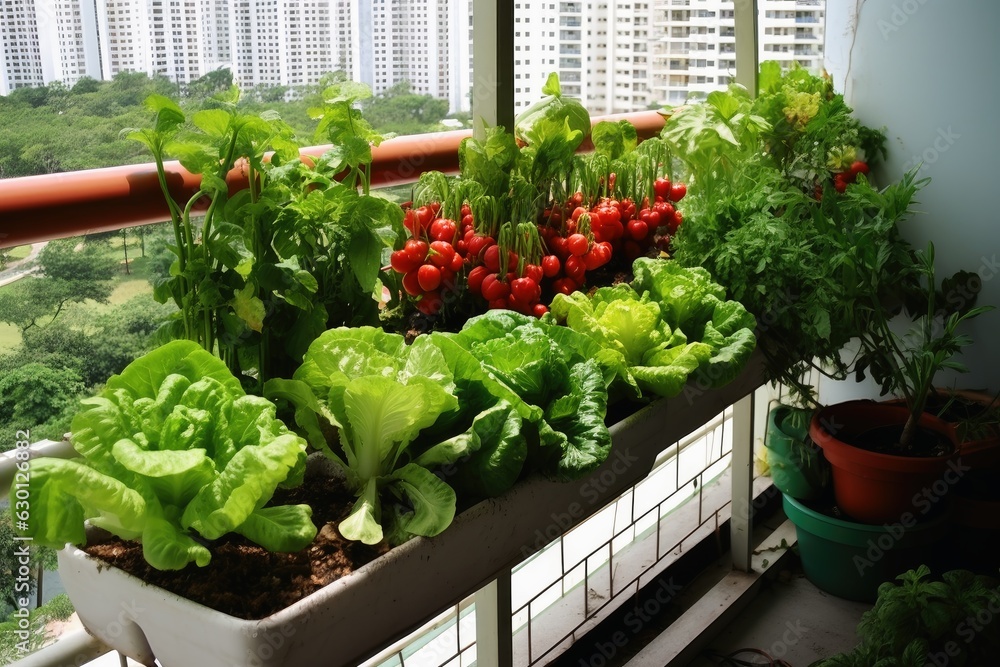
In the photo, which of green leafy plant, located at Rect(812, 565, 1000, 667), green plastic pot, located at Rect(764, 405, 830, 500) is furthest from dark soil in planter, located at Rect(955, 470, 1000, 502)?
green leafy plant, located at Rect(812, 565, 1000, 667)

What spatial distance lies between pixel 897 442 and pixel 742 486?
47 centimetres

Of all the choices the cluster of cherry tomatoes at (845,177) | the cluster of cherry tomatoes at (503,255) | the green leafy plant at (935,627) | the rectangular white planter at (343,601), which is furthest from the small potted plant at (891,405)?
the rectangular white planter at (343,601)

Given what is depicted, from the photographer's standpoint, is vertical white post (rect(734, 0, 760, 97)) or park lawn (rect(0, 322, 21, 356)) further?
vertical white post (rect(734, 0, 760, 97))

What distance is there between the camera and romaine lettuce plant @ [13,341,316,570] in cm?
89

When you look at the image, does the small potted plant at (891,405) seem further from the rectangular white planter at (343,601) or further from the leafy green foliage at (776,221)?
the rectangular white planter at (343,601)

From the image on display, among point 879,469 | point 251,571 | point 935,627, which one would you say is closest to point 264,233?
point 251,571

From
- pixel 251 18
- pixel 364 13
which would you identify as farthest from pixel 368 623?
pixel 364 13

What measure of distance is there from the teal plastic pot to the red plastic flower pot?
0.04m

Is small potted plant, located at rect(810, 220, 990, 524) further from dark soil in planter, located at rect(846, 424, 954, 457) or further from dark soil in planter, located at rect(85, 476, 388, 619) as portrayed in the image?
dark soil in planter, located at rect(85, 476, 388, 619)

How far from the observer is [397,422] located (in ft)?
3.63

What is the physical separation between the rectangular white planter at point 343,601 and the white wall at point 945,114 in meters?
1.96

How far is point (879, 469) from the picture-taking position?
2.42m

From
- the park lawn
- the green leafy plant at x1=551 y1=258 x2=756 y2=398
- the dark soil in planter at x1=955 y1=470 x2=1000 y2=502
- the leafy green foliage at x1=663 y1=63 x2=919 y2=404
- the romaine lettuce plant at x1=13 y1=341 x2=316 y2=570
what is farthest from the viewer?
the dark soil in planter at x1=955 y1=470 x2=1000 y2=502

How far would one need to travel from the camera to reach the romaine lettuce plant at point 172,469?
2.91ft
